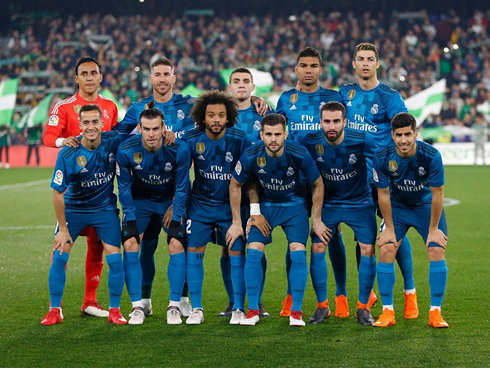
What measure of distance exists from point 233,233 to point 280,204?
17.3 inches

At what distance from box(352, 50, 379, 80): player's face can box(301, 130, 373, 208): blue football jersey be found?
0.59 m

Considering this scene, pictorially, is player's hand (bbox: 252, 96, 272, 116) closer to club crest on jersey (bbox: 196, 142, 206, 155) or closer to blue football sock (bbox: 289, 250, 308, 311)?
club crest on jersey (bbox: 196, 142, 206, 155)

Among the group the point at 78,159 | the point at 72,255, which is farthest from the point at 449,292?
the point at 72,255

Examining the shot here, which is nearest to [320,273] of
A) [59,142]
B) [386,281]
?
[386,281]

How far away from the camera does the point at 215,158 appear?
5461 millimetres

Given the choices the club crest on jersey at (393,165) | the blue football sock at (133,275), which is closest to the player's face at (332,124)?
the club crest on jersey at (393,165)

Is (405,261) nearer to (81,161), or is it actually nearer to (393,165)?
(393,165)

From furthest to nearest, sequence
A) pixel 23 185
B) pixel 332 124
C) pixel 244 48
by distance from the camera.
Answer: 1. pixel 244 48
2. pixel 23 185
3. pixel 332 124

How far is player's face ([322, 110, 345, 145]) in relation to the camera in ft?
17.0

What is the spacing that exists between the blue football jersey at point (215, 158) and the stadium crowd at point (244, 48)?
21296 millimetres

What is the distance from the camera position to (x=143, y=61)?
2894cm

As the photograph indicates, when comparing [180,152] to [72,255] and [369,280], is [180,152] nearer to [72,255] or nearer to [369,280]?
[369,280]

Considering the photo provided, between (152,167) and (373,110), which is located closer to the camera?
(152,167)

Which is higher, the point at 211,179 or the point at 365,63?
the point at 365,63
